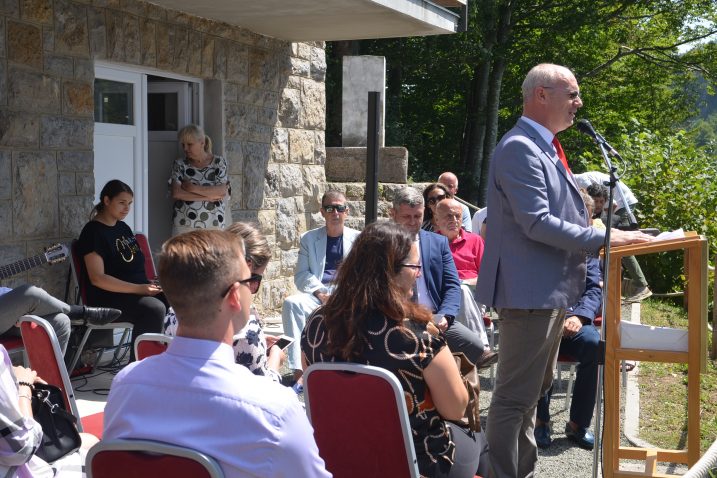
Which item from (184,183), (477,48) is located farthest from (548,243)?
(477,48)

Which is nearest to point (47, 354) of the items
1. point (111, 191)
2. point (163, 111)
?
point (111, 191)

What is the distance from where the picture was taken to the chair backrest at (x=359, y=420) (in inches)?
113

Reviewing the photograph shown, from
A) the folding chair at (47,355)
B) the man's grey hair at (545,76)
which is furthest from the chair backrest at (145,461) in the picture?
the man's grey hair at (545,76)

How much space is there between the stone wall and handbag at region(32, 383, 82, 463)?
3.26 metres

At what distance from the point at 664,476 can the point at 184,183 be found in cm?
489

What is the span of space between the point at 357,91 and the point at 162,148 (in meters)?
4.37

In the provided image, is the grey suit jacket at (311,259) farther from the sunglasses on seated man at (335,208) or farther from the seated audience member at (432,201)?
the seated audience member at (432,201)

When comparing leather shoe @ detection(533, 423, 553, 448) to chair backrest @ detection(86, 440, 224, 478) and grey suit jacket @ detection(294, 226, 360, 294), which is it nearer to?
grey suit jacket @ detection(294, 226, 360, 294)

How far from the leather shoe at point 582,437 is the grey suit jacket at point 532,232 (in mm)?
1560

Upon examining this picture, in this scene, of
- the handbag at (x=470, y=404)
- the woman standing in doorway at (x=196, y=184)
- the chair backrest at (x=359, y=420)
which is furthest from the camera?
the woman standing in doorway at (x=196, y=184)

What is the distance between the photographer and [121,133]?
739 cm

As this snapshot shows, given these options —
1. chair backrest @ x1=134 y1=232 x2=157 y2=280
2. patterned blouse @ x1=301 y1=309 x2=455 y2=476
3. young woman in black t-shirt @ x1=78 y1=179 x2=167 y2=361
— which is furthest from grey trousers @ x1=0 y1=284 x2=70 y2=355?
patterned blouse @ x1=301 y1=309 x2=455 y2=476

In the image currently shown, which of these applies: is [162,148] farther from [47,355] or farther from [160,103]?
[47,355]

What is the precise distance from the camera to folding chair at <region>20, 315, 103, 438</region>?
3613 millimetres
